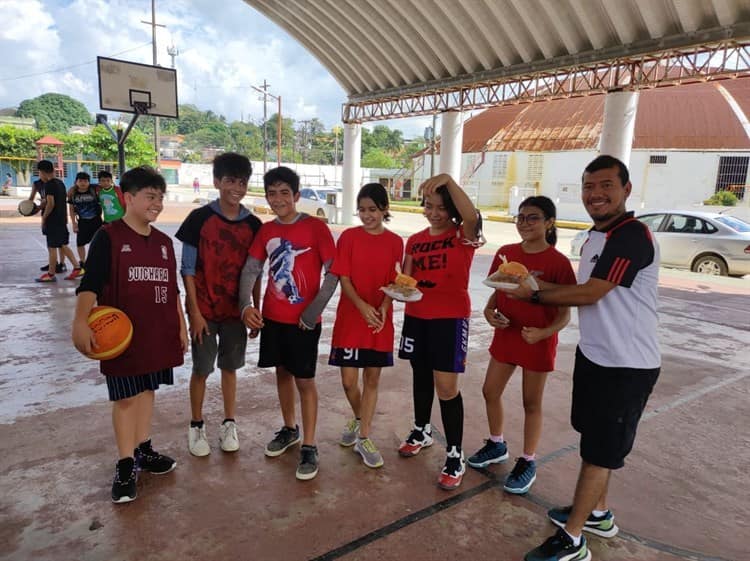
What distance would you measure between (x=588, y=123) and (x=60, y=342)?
3167 cm

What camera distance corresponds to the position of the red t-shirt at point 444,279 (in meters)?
2.82

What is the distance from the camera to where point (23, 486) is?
262cm

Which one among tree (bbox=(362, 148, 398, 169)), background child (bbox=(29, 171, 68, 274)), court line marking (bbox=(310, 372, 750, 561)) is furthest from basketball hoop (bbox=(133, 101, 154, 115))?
tree (bbox=(362, 148, 398, 169))

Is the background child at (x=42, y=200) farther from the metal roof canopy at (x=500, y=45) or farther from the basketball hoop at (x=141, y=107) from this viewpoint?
the metal roof canopy at (x=500, y=45)

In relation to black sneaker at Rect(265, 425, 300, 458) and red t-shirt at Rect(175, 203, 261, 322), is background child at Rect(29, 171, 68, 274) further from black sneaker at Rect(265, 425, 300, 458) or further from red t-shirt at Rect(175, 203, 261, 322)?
black sneaker at Rect(265, 425, 300, 458)

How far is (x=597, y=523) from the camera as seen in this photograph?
2445 millimetres

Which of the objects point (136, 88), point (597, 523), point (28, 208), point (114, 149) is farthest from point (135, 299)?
point (114, 149)

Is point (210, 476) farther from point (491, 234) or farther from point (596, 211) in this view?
point (491, 234)

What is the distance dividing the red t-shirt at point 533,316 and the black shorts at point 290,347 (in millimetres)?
1055

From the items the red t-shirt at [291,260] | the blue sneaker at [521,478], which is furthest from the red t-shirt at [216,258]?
the blue sneaker at [521,478]

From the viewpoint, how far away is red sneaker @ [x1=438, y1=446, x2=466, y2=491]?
2748 millimetres

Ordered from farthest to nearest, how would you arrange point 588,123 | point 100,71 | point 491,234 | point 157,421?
point 588,123, point 491,234, point 100,71, point 157,421

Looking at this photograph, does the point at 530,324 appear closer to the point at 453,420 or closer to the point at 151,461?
the point at 453,420

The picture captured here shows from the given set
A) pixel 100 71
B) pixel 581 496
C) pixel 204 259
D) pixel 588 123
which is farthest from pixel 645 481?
pixel 588 123
